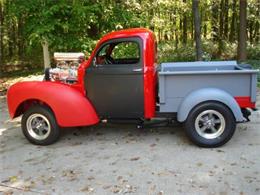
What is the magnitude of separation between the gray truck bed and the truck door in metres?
0.41

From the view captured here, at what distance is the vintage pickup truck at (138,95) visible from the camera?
5.62m

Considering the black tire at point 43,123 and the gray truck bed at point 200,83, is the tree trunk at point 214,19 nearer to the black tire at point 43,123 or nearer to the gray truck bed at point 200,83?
the gray truck bed at point 200,83

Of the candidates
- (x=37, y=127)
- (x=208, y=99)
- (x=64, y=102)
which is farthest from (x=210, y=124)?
(x=37, y=127)

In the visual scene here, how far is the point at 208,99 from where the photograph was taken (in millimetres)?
5570

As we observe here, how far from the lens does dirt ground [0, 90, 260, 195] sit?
453cm

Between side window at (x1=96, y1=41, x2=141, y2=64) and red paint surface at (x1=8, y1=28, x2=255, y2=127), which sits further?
side window at (x1=96, y1=41, x2=141, y2=64)

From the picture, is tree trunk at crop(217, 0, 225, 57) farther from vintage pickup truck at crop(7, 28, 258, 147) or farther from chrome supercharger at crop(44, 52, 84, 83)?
chrome supercharger at crop(44, 52, 84, 83)

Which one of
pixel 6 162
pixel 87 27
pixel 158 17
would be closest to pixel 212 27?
pixel 158 17

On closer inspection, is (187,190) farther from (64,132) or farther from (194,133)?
(64,132)

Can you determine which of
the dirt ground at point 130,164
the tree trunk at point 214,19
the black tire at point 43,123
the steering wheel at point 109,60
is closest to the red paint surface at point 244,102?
the dirt ground at point 130,164

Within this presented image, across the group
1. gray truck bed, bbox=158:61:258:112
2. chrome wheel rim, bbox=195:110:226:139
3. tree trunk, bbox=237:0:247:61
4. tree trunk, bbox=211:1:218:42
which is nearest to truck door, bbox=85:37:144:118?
gray truck bed, bbox=158:61:258:112

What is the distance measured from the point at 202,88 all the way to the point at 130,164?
163cm

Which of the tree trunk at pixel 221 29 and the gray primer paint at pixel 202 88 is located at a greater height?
the tree trunk at pixel 221 29

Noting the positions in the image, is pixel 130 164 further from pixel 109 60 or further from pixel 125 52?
pixel 125 52
